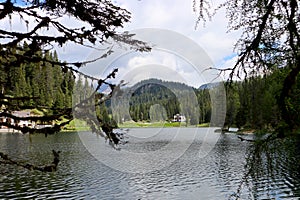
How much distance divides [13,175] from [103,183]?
453 cm

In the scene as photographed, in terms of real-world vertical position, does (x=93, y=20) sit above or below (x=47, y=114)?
above

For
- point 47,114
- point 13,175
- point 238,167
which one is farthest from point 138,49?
point 238,167

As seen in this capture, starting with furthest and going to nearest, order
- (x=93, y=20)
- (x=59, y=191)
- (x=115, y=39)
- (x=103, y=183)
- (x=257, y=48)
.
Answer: (x=103, y=183), (x=59, y=191), (x=115, y=39), (x=93, y=20), (x=257, y=48)

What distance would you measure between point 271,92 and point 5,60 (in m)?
2.09

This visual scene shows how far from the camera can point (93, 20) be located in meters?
2.78

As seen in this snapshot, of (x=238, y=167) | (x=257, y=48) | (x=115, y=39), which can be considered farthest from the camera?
(x=238, y=167)

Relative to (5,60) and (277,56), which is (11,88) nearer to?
(5,60)

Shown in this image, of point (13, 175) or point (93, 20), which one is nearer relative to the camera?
point (93, 20)

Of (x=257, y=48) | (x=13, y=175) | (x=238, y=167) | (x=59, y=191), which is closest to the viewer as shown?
(x=257, y=48)

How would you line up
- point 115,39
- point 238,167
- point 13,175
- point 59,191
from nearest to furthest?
point 115,39 < point 59,191 < point 13,175 < point 238,167

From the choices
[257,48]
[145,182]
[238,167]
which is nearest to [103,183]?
[145,182]

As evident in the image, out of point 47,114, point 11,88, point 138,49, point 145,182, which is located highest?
point 138,49

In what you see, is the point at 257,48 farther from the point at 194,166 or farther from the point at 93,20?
the point at 194,166

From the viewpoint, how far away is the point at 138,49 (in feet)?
10.6
